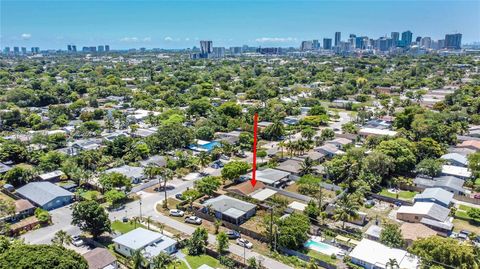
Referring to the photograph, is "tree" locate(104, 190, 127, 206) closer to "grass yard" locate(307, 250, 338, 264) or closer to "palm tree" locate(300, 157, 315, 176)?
"grass yard" locate(307, 250, 338, 264)

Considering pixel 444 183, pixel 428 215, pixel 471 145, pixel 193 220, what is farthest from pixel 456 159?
pixel 193 220

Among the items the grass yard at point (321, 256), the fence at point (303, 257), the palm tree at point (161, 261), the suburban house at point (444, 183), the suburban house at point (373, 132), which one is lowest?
the grass yard at point (321, 256)

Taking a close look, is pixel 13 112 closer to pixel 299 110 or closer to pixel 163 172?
pixel 163 172

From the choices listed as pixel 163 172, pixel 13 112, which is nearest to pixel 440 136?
pixel 163 172

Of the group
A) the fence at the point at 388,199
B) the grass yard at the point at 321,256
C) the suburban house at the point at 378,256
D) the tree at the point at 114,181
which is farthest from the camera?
the tree at the point at 114,181

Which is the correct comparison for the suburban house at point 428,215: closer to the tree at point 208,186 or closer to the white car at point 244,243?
the white car at point 244,243

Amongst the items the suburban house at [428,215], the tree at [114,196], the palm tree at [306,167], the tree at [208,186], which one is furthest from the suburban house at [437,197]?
the tree at [114,196]

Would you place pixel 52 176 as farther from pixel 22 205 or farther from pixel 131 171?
pixel 131 171
